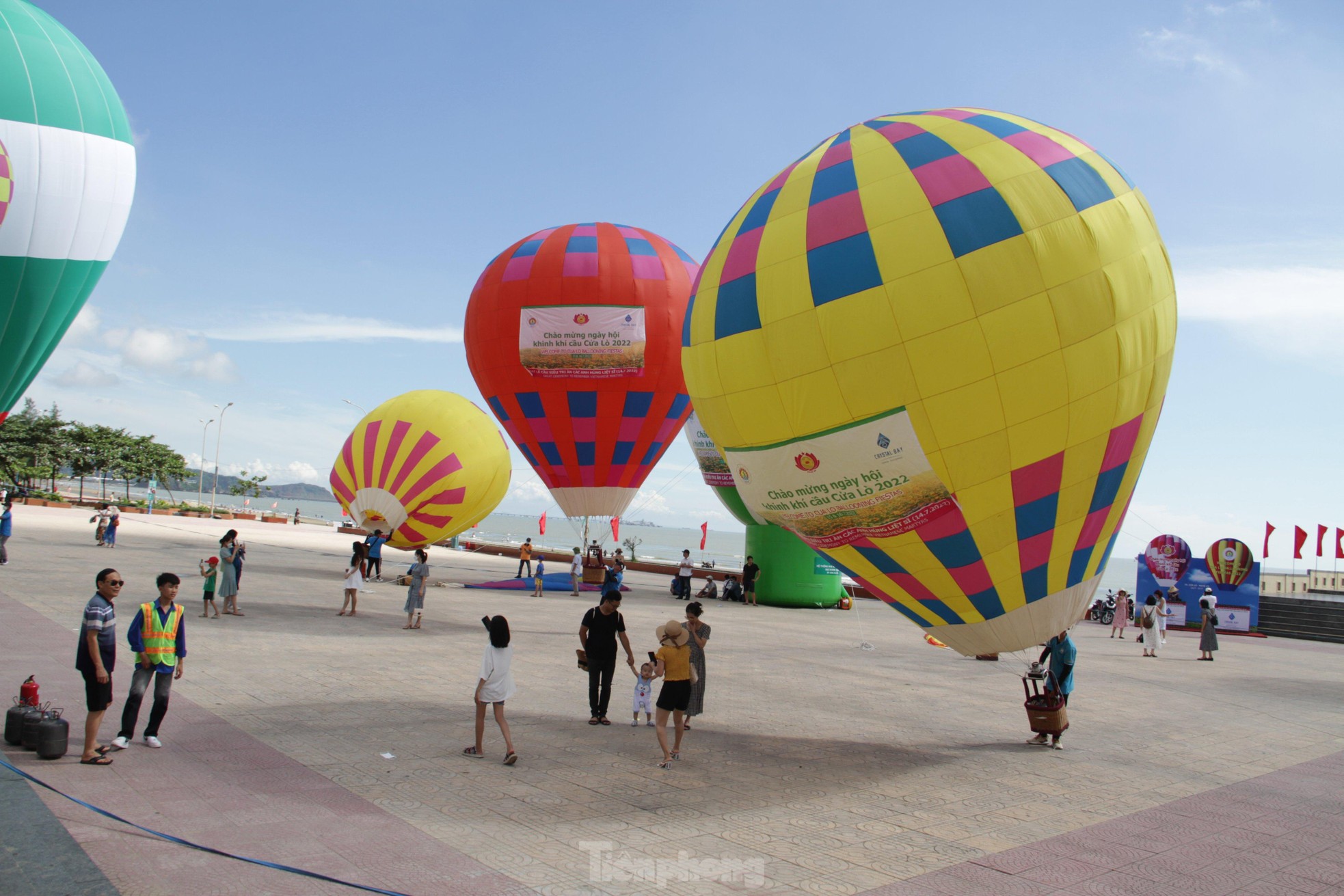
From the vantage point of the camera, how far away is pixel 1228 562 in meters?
27.8

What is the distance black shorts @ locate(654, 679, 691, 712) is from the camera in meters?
8.31

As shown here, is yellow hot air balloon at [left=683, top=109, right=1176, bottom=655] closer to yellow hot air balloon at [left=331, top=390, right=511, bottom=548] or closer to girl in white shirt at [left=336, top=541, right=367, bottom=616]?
girl in white shirt at [left=336, top=541, right=367, bottom=616]

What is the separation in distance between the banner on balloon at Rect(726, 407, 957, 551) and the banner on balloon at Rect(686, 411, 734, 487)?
1890 cm

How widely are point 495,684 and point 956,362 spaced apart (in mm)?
4743

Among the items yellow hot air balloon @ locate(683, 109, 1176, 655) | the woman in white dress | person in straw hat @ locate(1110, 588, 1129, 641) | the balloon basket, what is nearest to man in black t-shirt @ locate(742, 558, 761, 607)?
person in straw hat @ locate(1110, 588, 1129, 641)

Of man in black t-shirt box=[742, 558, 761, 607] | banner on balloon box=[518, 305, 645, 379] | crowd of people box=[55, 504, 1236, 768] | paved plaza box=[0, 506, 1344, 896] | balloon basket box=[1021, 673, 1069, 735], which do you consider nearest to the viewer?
paved plaza box=[0, 506, 1344, 896]

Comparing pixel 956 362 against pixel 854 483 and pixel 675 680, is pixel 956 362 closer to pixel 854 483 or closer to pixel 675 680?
pixel 854 483

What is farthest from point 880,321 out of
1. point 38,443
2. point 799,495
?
point 38,443

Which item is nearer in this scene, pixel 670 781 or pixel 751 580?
pixel 670 781

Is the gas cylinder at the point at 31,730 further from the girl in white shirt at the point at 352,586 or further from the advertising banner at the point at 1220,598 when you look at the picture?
the advertising banner at the point at 1220,598

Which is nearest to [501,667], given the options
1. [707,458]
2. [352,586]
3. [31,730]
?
[31,730]

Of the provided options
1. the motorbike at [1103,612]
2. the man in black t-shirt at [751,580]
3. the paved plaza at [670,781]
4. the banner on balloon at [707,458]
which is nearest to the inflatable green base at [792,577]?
the man in black t-shirt at [751,580]

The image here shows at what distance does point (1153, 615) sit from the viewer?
63.9 feet

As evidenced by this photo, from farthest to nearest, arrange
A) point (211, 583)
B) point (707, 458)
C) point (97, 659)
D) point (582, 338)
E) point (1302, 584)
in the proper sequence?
point (1302, 584)
point (707, 458)
point (582, 338)
point (211, 583)
point (97, 659)
